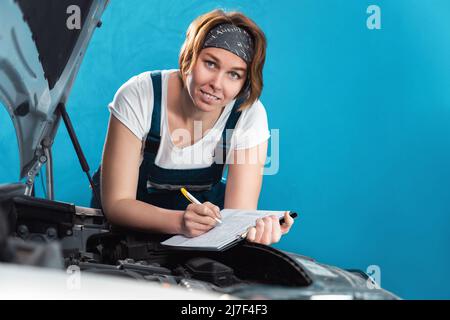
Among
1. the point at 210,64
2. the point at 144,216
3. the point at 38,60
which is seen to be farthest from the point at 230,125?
the point at 38,60

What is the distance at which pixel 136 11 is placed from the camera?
3682 millimetres

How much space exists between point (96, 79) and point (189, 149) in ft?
6.37

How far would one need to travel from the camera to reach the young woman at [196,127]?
1.71m

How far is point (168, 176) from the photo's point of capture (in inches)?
72.9

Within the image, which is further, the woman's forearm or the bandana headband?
the bandana headband

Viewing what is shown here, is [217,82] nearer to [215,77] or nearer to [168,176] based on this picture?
[215,77]

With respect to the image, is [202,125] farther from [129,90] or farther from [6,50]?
[6,50]

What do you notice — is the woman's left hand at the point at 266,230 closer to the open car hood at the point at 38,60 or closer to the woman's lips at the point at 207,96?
the woman's lips at the point at 207,96

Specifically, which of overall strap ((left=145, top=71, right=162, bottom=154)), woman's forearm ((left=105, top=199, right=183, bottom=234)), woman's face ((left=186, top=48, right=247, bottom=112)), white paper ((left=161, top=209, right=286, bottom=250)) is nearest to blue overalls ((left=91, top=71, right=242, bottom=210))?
overall strap ((left=145, top=71, right=162, bottom=154))

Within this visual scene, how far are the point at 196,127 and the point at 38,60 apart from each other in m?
0.47

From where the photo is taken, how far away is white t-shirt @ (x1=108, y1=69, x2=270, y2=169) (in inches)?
70.2

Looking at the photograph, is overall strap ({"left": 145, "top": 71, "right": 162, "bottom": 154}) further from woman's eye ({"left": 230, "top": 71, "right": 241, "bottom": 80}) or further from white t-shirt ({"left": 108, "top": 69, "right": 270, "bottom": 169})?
woman's eye ({"left": 230, "top": 71, "right": 241, "bottom": 80})

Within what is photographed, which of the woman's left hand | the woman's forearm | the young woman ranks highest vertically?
the young woman

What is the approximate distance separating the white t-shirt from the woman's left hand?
→ 1.84 ft
